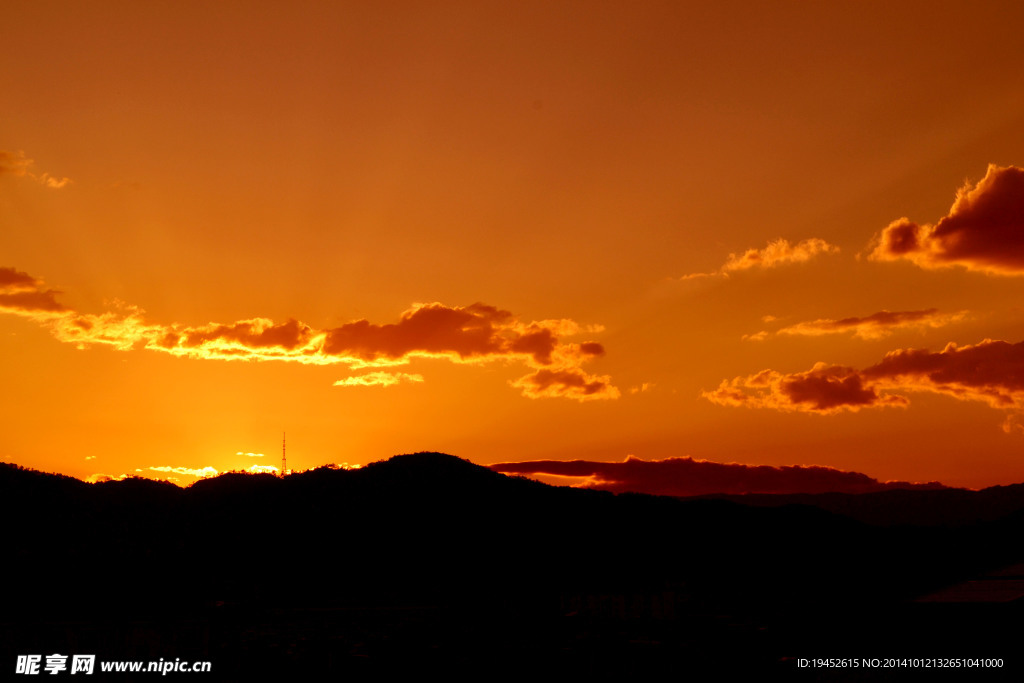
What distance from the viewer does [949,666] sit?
47594 millimetres

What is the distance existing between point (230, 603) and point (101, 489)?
58571mm

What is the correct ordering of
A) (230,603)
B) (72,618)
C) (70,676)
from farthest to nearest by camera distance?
(230,603) < (72,618) < (70,676)

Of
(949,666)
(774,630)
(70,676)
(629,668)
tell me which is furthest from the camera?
(774,630)

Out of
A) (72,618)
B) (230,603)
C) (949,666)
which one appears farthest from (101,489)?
(949,666)

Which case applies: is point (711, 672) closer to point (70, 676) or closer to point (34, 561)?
point (70, 676)

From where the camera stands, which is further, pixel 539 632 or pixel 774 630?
pixel 539 632

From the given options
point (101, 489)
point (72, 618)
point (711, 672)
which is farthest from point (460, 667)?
point (101, 489)

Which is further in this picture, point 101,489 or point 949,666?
point 101,489

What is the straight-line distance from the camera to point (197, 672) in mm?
49312

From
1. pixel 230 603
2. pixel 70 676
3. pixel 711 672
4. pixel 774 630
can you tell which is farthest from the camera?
pixel 230 603

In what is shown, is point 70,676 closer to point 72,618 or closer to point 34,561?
point 72,618

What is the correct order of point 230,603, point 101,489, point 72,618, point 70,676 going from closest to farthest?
point 70,676 → point 72,618 → point 230,603 → point 101,489

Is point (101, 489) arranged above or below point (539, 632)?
above

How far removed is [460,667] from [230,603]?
303 ft
